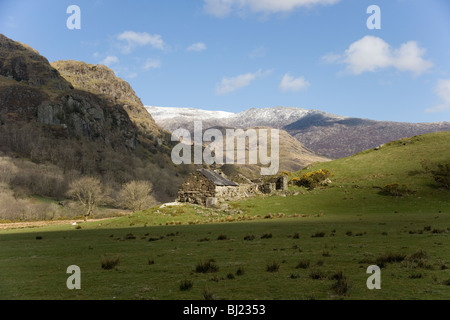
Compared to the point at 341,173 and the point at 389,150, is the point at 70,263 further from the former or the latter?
the point at 389,150

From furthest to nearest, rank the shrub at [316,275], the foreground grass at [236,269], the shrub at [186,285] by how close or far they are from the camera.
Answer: the shrub at [316,275] → the shrub at [186,285] → the foreground grass at [236,269]

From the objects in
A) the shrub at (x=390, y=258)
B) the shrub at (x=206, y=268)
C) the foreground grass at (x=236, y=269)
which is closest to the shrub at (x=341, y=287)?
the foreground grass at (x=236, y=269)

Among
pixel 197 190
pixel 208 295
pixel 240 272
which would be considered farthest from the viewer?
pixel 197 190

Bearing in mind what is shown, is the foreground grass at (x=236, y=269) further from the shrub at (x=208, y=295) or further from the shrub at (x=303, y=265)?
the shrub at (x=208, y=295)

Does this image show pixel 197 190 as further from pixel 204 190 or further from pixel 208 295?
pixel 208 295

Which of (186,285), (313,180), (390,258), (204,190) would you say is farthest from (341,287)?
(313,180)

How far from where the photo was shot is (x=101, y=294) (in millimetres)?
10812

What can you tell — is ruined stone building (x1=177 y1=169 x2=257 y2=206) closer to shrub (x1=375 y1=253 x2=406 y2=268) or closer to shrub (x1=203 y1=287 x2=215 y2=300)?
shrub (x1=375 y1=253 x2=406 y2=268)

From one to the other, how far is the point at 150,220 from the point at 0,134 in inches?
7231

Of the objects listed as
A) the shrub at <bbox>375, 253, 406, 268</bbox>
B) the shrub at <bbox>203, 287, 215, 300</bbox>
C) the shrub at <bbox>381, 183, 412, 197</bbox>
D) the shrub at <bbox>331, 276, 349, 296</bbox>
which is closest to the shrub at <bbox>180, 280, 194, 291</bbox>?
the shrub at <bbox>203, 287, 215, 300</bbox>

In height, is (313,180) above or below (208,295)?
above

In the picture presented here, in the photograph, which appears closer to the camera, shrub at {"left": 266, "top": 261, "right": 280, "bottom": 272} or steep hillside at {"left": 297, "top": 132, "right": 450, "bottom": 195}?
shrub at {"left": 266, "top": 261, "right": 280, "bottom": 272}

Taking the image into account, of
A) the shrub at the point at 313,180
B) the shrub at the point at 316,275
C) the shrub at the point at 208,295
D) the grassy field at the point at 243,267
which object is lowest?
the grassy field at the point at 243,267

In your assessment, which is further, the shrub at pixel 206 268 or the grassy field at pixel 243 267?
the shrub at pixel 206 268
